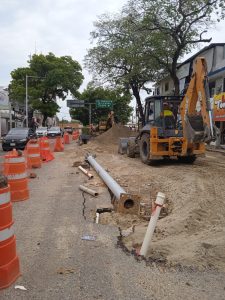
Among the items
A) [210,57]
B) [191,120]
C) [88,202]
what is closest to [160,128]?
[191,120]

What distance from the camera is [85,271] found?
4.95m

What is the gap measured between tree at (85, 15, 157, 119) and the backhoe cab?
1550 centimetres

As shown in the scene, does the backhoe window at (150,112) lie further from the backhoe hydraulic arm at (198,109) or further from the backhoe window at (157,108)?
the backhoe hydraulic arm at (198,109)

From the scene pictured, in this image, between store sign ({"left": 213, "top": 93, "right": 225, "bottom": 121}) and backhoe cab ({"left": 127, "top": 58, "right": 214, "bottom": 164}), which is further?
store sign ({"left": 213, "top": 93, "right": 225, "bottom": 121})

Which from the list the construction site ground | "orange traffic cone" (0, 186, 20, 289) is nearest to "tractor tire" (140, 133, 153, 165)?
the construction site ground

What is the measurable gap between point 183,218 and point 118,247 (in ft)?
6.01

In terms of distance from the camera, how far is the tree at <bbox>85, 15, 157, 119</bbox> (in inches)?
1222

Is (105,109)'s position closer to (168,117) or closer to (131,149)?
(131,149)

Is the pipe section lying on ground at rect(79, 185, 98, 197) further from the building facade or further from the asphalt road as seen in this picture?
the building facade

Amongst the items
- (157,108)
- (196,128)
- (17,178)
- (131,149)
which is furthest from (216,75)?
(17,178)

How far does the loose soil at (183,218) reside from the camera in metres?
5.46

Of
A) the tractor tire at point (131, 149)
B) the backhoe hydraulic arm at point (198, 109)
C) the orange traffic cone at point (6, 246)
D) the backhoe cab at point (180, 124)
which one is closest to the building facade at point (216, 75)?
the tractor tire at point (131, 149)

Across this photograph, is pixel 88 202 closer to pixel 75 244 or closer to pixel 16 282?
pixel 75 244

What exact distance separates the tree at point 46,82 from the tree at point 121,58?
23.1 meters
